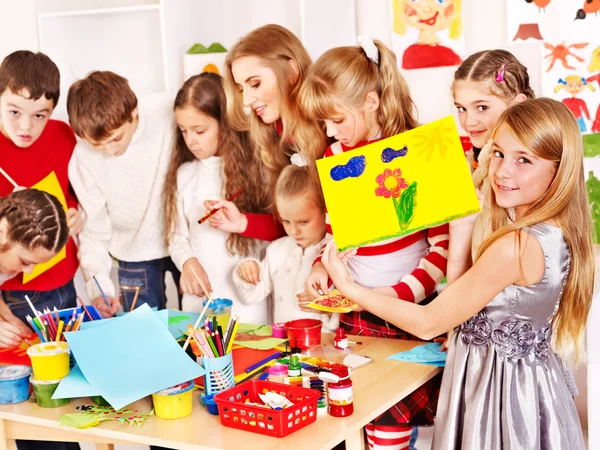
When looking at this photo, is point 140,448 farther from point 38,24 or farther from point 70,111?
point 38,24

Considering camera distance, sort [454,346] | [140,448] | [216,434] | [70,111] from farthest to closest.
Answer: [140,448] → [70,111] → [454,346] → [216,434]

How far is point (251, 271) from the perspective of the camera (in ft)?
8.35

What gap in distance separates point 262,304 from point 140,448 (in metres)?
0.80

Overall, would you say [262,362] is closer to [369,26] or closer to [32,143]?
[32,143]

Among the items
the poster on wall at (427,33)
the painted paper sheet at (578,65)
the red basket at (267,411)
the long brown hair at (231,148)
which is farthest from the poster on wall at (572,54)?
the red basket at (267,411)

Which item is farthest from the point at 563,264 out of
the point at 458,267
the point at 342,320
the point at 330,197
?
the point at 342,320

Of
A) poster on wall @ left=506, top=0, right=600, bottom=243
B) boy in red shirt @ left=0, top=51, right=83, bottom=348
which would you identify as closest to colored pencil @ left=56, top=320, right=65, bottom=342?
boy in red shirt @ left=0, top=51, right=83, bottom=348

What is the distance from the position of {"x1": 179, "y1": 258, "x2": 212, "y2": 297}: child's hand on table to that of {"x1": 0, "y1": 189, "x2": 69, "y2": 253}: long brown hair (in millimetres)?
438

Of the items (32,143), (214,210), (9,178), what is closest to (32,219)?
(9,178)

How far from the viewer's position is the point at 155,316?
1.84 m

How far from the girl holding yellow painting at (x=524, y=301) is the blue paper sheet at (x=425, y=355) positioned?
0.09 m

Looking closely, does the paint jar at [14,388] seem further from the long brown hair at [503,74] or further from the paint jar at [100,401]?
the long brown hair at [503,74]

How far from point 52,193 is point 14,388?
37.4 inches

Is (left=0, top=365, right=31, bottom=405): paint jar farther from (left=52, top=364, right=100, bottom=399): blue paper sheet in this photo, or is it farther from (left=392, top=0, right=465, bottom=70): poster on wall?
(left=392, top=0, right=465, bottom=70): poster on wall
